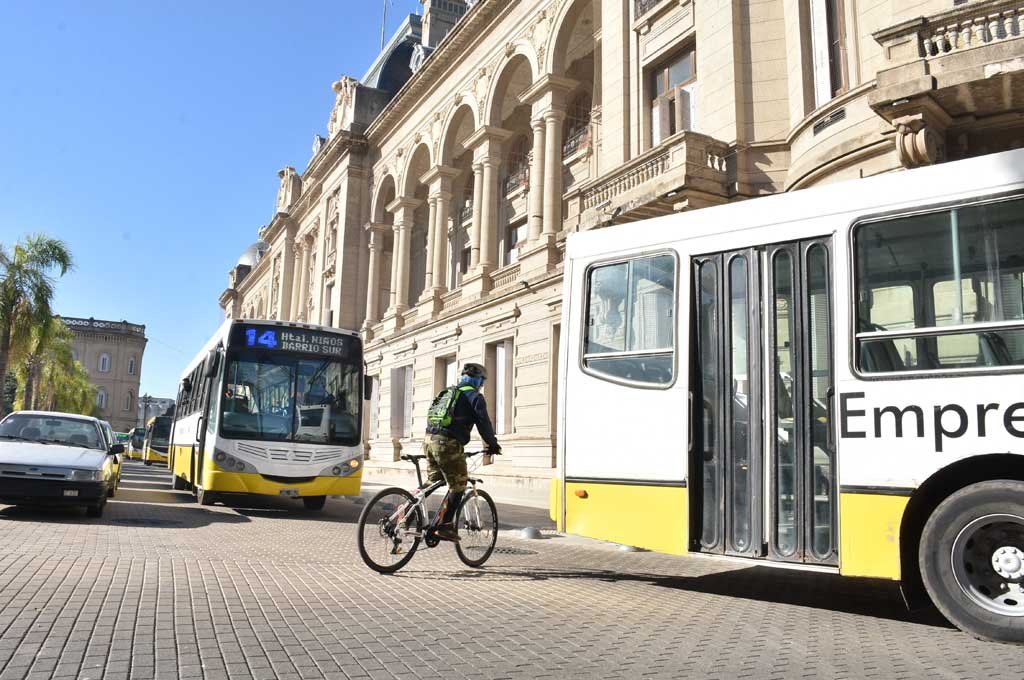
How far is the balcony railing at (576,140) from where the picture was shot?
25.7m

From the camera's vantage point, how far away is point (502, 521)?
46.6ft

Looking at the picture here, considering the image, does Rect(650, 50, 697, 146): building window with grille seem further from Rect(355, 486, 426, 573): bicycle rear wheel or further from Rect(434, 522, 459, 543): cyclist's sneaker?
Rect(355, 486, 426, 573): bicycle rear wheel

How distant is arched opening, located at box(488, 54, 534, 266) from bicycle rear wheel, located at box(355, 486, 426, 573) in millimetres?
20890

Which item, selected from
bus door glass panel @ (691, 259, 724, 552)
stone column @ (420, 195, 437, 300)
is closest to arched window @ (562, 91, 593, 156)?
stone column @ (420, 195, 437, 300)

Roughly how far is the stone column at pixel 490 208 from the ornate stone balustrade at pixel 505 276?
1356mm

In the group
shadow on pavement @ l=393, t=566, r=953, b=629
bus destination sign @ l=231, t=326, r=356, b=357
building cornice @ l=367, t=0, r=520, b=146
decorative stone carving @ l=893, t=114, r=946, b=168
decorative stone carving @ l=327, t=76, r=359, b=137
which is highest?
decorative stone carving @ l=327, t=76, r=359, b=137

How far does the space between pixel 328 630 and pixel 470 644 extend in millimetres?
918

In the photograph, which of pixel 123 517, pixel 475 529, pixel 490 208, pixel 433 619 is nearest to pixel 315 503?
pixel 123 517

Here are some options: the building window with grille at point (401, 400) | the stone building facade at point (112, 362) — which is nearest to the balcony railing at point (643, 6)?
the building window with grille at point (401, 400)

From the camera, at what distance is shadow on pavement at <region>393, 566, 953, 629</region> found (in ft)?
21.3

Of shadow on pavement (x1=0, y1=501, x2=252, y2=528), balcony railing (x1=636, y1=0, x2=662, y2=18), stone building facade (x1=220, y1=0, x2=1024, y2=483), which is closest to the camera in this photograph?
shadow on pavement (x1=0, y1=501, x2=252, y2=528)

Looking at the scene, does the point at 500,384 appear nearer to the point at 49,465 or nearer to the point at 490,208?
the point at 490,208

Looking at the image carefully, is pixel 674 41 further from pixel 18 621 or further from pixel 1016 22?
pixel 18 621

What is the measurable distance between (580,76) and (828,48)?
13875 mm
